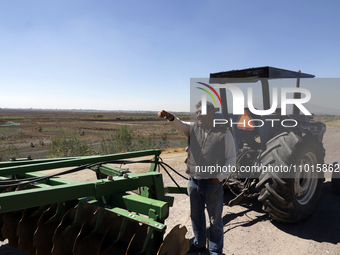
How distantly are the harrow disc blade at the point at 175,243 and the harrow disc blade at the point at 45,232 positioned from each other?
1386mm

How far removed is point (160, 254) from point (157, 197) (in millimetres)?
741

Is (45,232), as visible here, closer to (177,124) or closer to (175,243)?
(175,243)

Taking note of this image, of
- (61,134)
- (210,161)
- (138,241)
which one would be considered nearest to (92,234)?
(138,241)

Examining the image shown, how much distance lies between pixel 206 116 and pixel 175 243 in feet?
4.79

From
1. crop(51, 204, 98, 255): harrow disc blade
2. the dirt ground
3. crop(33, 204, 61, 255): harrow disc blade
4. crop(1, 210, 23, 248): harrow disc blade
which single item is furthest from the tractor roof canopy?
crop(1, 210, 23, 248): harrow disc blade

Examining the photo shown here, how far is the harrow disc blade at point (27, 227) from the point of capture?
8.98ft

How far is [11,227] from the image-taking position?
289 cm

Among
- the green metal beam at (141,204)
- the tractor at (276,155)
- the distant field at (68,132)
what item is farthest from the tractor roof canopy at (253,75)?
the distant field at (68,132)

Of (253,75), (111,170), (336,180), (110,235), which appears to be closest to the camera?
(110,235)

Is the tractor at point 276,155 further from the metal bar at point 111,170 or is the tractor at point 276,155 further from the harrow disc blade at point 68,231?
the harrow disc blade at point 68,231

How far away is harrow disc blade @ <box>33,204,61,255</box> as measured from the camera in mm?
2514

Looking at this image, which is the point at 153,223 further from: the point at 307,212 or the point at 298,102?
the point at 298,102

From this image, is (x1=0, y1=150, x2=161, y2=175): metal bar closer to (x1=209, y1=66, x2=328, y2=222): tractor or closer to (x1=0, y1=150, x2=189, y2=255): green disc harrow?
(x1=0, y1=150, x2=189, y2=255): green disc harrow

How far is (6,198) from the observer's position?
6.10ft
